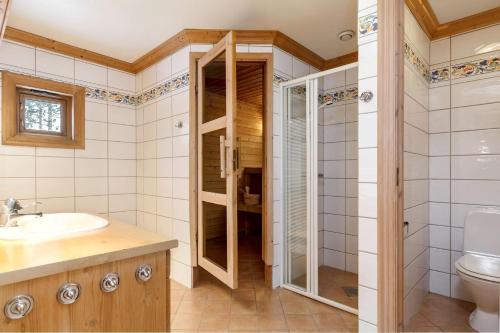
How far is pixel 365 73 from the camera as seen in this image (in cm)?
143

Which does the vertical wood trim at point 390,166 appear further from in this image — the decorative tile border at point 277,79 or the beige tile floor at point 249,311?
the decorative tile border at point 277,79

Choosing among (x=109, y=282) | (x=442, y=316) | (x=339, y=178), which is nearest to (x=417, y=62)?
(x=339, y=178)

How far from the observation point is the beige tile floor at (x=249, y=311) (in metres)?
1.68

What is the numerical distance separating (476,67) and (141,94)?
3015mm

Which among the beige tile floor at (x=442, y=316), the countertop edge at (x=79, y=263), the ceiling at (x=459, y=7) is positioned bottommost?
the beige tile floor at (x=442, y=316)

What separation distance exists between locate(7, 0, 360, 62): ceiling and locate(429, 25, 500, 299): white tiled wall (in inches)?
33.1

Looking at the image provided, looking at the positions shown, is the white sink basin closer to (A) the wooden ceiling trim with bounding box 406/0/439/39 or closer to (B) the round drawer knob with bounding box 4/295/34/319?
(B) the round drawer knob with bounding box 4/295/34/319

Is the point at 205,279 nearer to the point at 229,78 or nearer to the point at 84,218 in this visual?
the point at 84,218

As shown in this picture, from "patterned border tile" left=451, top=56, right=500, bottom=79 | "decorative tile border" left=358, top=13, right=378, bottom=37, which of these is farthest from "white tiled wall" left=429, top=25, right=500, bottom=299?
"decorative tile border" left=358, top=13, right=378, bottom=37

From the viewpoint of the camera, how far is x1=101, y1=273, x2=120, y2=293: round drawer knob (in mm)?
926

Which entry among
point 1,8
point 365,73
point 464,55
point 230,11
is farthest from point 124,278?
point 464,55

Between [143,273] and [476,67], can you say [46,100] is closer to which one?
[143,273]

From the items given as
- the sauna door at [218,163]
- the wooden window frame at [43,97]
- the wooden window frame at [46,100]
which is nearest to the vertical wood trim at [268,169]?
the sauna door at [218,163]

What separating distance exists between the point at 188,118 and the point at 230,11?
89cm
